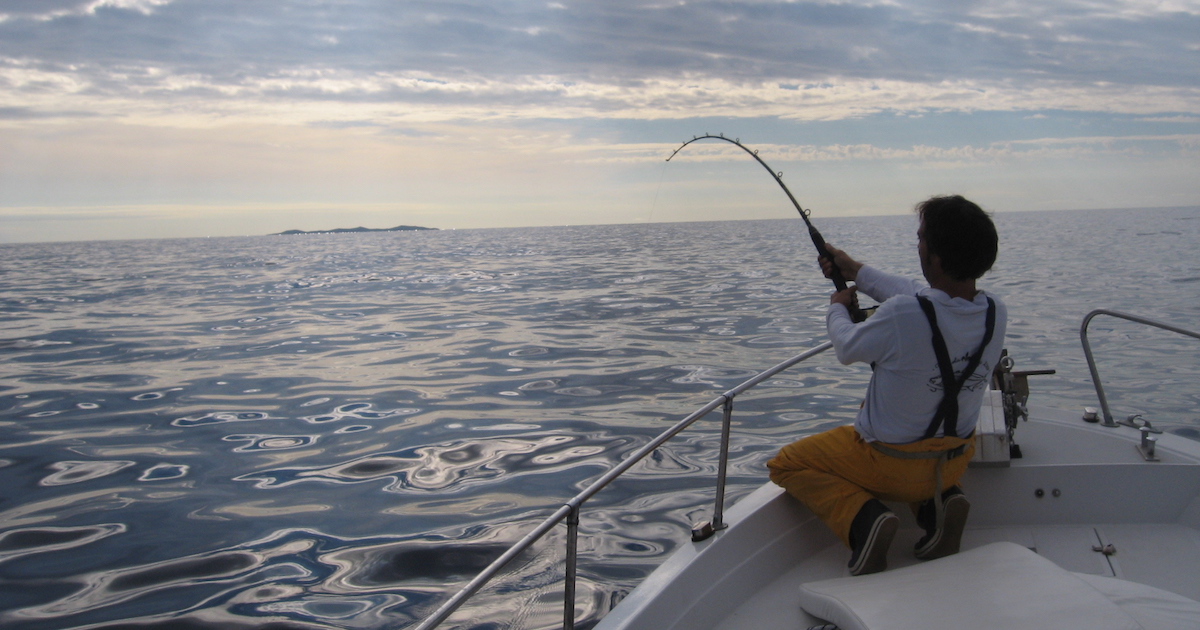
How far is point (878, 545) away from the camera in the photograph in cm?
245

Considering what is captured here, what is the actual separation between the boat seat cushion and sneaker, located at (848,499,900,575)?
14 cm

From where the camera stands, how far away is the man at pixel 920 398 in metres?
2.33

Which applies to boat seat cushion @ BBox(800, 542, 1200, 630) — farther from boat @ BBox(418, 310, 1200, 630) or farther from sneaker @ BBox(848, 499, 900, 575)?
sneaker @ BBox(848, 499, 900, 575)

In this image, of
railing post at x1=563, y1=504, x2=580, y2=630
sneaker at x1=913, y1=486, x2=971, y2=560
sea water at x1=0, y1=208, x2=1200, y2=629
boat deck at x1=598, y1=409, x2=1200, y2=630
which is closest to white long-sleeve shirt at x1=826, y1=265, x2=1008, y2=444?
sneaker at x1=913, y1=486, x2=971, y2=560

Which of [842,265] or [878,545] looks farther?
[842,265]

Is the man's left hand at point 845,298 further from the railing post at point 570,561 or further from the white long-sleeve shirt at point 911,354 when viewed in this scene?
the railing post at point 570,561

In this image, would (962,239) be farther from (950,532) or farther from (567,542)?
(567,542)

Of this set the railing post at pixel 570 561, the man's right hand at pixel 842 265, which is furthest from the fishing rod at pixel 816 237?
the railing post at pixel 570 561

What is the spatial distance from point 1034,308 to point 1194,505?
40.2 feet

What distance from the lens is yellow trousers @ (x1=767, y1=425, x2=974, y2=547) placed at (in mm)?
2527

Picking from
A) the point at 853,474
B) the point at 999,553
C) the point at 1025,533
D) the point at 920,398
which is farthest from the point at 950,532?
the point at 1025,533

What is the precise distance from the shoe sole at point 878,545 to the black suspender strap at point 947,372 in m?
0.29

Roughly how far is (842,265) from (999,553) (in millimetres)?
1122

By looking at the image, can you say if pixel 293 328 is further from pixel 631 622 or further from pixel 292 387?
pixel 631 622
